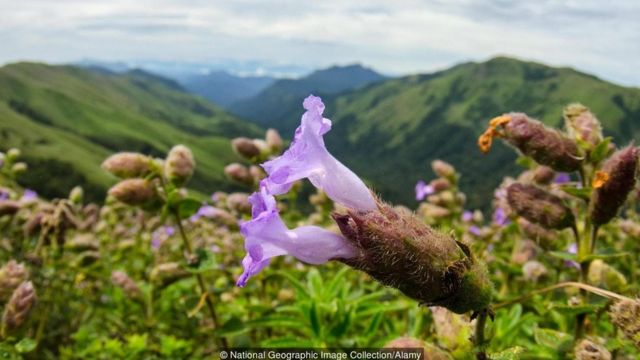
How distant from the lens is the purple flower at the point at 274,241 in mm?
1637

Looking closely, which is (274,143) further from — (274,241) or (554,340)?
(274,241)

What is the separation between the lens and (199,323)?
202 inches

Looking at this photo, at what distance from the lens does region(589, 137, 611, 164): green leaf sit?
262cm

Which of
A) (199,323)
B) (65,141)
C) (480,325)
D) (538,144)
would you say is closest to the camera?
(480,325)

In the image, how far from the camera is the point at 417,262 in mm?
1729

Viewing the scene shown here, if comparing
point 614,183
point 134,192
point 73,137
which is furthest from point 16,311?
point 73,137

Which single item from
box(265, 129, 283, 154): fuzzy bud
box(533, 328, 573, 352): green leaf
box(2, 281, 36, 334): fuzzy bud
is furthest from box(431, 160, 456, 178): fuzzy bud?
box(2, 281, 36, 334): fuzzy bud

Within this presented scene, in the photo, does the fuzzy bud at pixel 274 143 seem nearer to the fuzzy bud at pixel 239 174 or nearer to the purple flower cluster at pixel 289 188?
the fuzzy bud at pixel 239 174

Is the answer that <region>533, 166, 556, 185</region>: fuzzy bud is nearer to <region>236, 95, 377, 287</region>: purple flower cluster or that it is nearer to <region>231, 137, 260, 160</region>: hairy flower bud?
<region>231, 137, 260, 160</region>: hairy flower bud

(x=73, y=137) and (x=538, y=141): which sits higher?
(x=538, y=141)

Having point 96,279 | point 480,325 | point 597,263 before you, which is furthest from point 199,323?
point 480,325

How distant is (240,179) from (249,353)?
1.71 metres

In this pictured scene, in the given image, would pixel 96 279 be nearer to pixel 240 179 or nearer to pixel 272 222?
pixel 240 179

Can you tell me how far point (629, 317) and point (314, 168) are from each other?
109 cm
